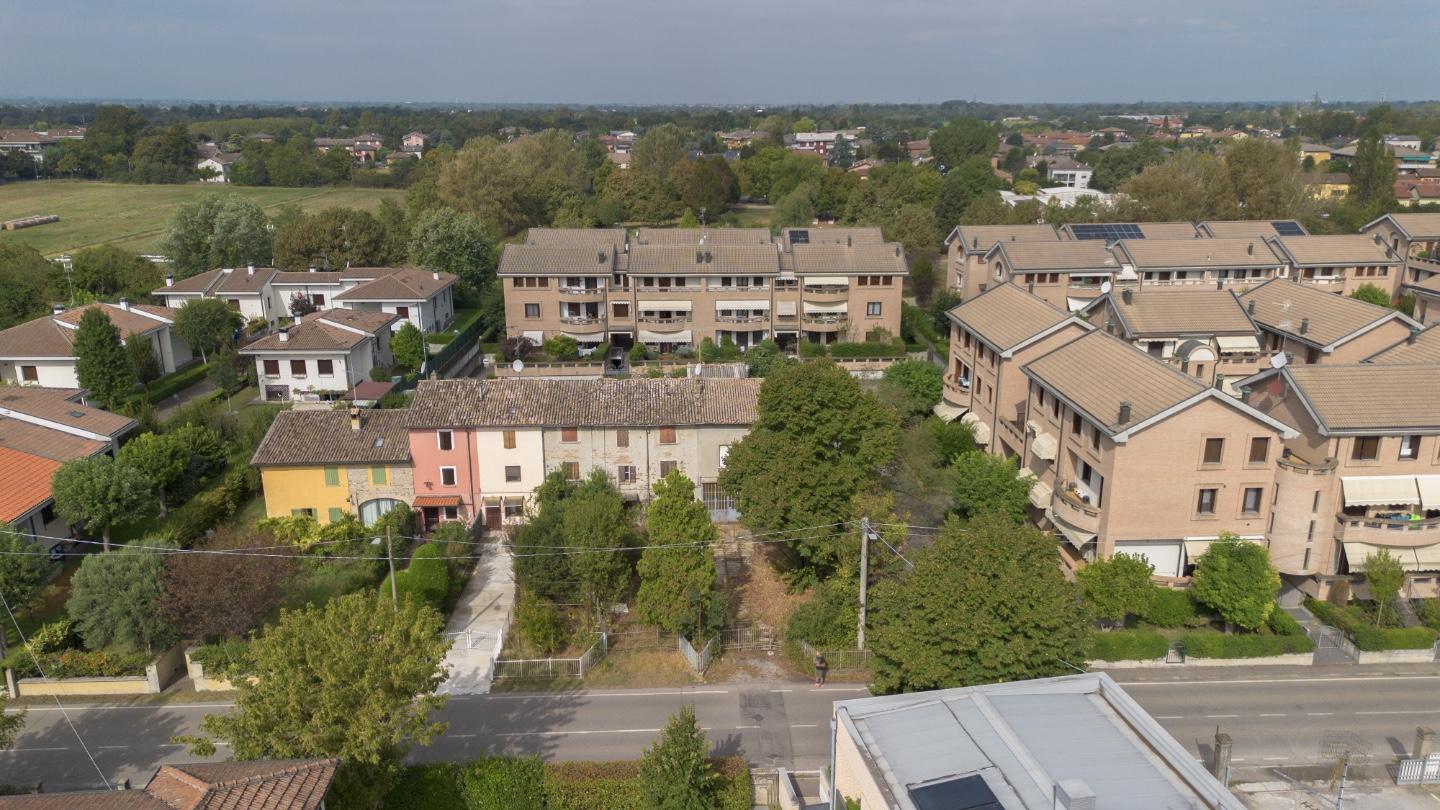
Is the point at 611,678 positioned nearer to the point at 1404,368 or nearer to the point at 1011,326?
the point at 1011,326

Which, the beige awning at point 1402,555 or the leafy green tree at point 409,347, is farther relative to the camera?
the leafy green tree at point 409,347

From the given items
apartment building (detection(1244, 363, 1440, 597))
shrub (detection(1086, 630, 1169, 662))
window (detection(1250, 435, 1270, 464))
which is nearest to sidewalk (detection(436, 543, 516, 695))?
shrub (detection(1086, 630, 1169, 662))

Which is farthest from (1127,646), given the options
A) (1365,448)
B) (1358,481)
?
(1365,448)

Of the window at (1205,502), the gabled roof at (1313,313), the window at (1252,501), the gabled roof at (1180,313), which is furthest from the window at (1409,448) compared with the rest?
the gabled roof at (1180,313)

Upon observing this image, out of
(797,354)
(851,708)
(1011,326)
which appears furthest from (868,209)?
(851,708)

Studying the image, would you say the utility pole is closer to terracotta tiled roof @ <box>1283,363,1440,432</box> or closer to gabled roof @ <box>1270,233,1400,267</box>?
terracotta tiled roof @ <box>1283,363,1440,432</box>

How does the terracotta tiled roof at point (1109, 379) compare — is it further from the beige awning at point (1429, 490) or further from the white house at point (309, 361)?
the white house at point (309, 361)
